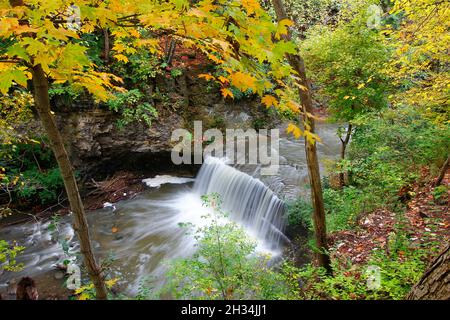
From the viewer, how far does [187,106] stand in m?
12.3

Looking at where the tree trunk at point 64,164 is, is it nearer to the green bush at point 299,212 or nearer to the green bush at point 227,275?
the green bush at point 227,275

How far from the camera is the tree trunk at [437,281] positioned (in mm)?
1665

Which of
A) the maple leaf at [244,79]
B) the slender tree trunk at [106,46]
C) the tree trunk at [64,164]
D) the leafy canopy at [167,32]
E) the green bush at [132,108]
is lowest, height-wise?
the tree trunk at [64,164]

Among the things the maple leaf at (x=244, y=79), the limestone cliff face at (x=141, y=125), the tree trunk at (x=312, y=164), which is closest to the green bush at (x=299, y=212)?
the tree trunk at (x=312, y=164)

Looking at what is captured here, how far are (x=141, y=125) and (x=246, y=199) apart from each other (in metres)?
5.11

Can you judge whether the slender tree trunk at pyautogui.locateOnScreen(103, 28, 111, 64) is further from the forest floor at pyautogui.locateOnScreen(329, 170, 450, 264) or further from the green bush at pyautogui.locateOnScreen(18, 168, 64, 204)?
the forest floor at pyautogui.locateOnScreen(329, 170, 450, 264)

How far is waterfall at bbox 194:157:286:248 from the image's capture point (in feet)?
24.5

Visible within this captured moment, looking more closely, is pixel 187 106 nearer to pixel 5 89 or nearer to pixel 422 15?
pixel 422 15

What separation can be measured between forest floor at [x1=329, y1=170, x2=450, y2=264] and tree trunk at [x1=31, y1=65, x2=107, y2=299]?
3.71 meters

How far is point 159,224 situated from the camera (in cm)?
845

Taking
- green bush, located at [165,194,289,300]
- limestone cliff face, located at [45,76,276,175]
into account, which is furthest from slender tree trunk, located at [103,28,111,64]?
green bush, located at [165,194,289,300]

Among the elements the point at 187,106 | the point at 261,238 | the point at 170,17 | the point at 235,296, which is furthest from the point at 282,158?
the point at 170,17

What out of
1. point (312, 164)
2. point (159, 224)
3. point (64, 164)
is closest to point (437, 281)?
point (312, 164)

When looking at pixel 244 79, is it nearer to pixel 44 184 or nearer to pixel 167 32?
pixel 167 32
